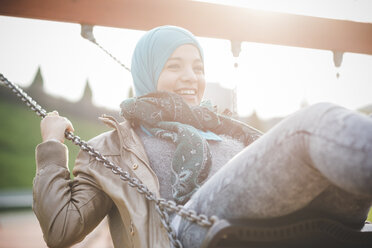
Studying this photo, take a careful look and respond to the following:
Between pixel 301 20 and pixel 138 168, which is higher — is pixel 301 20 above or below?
above

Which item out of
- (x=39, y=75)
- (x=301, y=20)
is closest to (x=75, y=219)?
(x=301, y=20)

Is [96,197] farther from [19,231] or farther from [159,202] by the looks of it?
[19,231]

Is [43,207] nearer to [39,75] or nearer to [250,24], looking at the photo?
[250,24]

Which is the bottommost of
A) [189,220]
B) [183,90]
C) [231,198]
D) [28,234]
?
[28,234]

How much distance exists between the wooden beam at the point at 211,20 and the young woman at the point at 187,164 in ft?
2.28

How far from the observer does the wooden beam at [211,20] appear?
2.33 meters

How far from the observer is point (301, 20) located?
2721 millimetres

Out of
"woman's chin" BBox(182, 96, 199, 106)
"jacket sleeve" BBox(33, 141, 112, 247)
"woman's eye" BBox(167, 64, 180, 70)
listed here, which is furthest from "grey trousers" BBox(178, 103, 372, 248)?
"woman's eye" BBox(167, 64, 180, 70)

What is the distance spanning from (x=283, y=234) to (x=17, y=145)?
13.0 meters

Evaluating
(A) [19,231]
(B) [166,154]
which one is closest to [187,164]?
(B) [166,154]

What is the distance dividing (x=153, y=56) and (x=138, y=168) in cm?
72

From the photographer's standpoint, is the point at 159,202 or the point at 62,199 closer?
the point at 159,202

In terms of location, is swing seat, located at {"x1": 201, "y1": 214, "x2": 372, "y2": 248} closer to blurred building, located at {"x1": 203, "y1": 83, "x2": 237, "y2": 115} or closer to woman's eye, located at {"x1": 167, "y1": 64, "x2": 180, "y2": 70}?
woman's eye, located at {"x1": 167, "y1": 64, "x2": 180, "y2": 70}

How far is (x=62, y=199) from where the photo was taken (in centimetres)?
117
